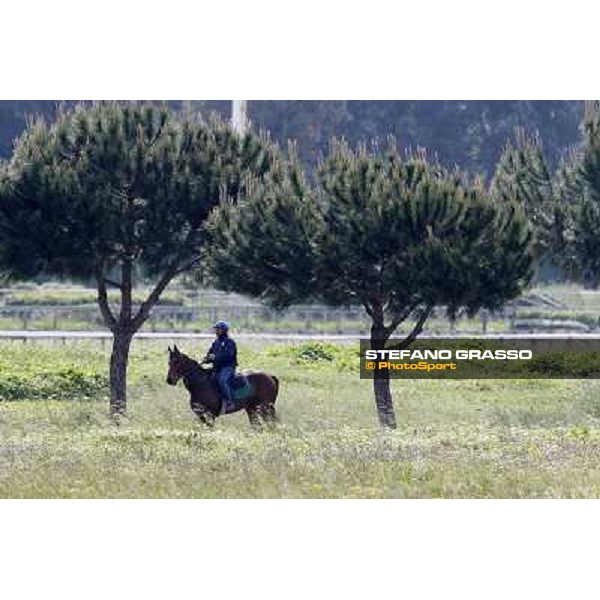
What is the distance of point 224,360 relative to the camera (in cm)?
3575

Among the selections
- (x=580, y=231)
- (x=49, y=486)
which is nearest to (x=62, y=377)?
(x=580, y=231)

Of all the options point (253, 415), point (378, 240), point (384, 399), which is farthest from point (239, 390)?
point (378, 240)

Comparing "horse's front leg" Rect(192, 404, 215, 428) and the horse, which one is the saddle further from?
"horse's front leg" Rect(192, 404, 215, 428)

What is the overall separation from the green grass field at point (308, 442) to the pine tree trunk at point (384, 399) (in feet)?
1.93

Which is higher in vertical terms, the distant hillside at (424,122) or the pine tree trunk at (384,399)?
the distant hillside at (424,122)

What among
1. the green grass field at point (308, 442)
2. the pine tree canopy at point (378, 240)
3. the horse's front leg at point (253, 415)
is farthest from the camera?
the pine tree canopy at point (378, 240)

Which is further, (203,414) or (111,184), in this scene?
(111,184)

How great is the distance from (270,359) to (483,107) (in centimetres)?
4498

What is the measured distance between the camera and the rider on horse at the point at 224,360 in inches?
1401

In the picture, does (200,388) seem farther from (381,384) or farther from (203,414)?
(381,384)

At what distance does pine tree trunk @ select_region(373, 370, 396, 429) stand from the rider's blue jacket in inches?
190

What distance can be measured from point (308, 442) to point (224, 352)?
5332mm

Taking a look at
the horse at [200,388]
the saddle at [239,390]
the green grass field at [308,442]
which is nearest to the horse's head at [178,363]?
the horse at [200,388]

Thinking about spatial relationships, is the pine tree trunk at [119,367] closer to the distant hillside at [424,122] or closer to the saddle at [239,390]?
the saddle at [239,390]
